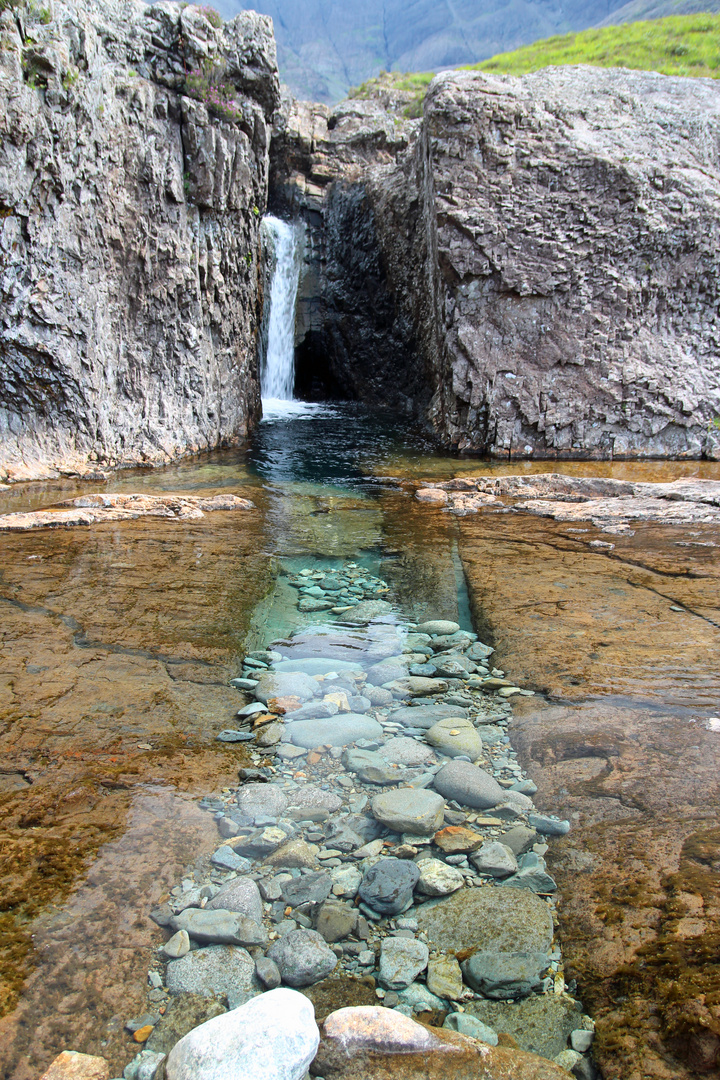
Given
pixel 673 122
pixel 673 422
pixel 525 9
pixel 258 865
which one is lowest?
pixel 258 865

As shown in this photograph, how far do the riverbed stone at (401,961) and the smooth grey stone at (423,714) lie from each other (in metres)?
1.16

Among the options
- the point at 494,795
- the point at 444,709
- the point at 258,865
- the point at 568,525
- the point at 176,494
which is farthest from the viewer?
the point at 176,494

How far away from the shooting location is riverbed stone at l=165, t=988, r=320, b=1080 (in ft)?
4.21

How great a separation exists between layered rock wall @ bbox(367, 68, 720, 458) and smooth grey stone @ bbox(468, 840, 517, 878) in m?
8.17

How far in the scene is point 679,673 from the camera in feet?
9.98

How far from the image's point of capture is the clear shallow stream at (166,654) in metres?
1.67

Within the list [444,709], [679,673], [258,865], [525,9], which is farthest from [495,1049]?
[525,9]

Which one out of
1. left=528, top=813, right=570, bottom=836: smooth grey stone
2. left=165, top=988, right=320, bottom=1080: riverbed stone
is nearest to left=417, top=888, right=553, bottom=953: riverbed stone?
left=528, top=813, right=570, bottom=836: smooth grey stone

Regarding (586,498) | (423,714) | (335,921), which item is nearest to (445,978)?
(335,921)

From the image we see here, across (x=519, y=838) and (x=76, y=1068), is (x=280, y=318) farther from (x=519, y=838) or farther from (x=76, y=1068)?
(x=76, y=1068)

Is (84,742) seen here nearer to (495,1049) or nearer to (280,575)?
(495,1049)

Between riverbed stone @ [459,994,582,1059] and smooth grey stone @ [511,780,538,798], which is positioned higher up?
smooth grey stone @ [511,780,538,798]

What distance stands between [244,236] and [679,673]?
975 centimetres

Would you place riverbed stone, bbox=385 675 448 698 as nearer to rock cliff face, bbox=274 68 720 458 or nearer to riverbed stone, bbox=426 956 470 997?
riverbed stone, bbox=426 956 470 997
